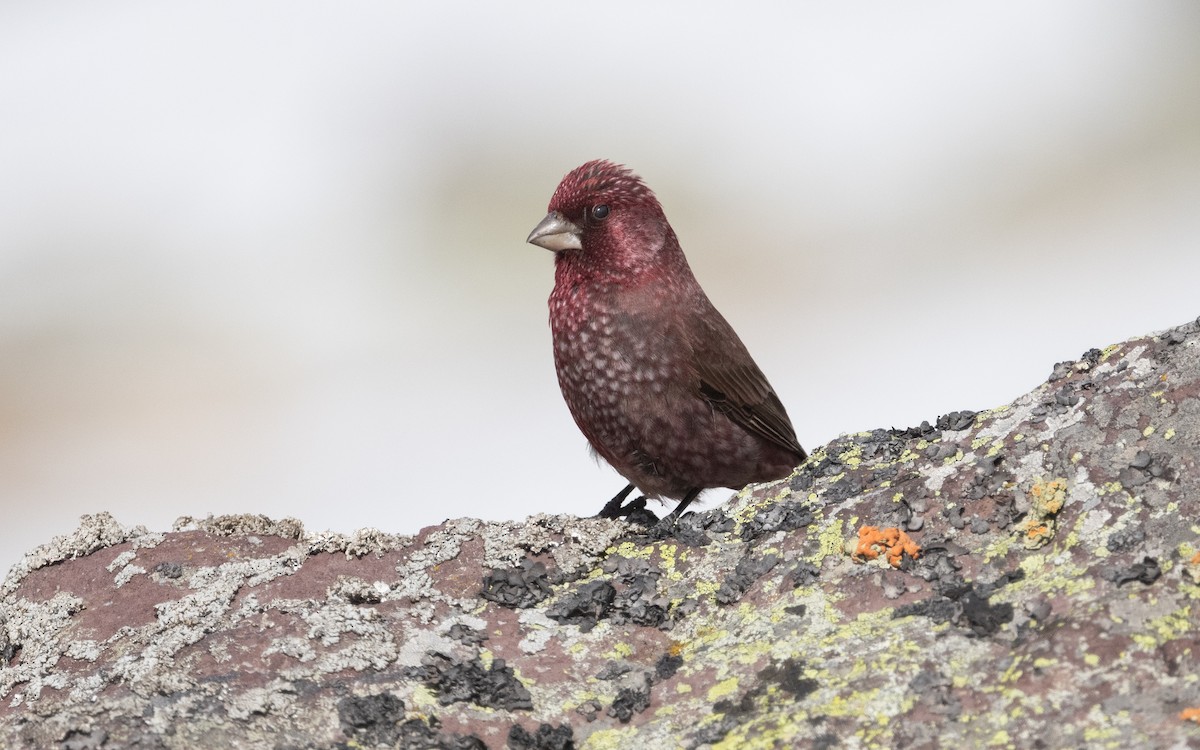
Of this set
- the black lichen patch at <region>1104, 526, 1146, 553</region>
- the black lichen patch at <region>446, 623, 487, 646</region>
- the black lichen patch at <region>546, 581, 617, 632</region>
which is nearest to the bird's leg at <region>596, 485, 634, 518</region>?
the black lichen patch at <region>546, 581, 617, 632</region>

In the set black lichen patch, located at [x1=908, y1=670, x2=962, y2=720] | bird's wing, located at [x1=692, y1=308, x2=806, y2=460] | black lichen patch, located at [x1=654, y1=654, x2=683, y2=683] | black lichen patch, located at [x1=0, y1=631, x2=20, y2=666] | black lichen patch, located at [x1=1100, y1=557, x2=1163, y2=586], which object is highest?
bird's wing, located at [x1=692, y1=308, x2=806, y2=460]

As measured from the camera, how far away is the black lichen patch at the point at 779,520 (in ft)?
10.8

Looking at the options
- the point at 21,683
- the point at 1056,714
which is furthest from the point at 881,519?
the point at 21,683

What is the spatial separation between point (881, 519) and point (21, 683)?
230 centimetres

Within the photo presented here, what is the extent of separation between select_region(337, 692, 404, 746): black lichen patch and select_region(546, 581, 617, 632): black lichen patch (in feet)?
1.96

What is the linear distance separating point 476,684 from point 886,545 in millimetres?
1074

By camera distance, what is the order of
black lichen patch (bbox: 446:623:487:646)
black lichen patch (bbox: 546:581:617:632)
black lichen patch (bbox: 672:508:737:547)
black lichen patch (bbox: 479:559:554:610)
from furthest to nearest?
black lichen patch (bbox: 672:508:737:547)
black lichen patch (bbox: 479:559:554:610)
black lichen patch (bbox: 546:581:617:632)
black lichen patch (bbox: 446:623:487:646)

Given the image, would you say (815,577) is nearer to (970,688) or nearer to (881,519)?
(881,519)

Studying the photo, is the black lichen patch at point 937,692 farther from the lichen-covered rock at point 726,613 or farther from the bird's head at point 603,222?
the bird's head at point 603,222

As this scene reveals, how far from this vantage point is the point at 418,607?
322 cm

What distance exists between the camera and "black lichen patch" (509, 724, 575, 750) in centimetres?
257

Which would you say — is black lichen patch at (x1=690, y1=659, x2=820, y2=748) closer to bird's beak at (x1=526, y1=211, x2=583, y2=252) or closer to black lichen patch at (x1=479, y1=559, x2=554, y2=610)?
black lichen patch at (x1=479, y1=559, x2=554, y2=610)

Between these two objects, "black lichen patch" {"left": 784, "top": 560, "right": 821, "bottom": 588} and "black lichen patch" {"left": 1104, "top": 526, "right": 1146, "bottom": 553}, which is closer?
"black lichen patch" {"left": 1104, "top": 526, "right": 1146, "bottom": 553}

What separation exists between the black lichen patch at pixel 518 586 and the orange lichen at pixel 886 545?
0.88 metres
